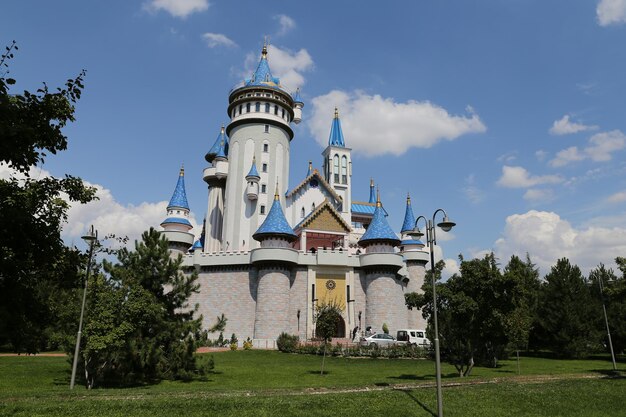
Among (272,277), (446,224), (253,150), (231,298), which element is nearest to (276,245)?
(272,277)

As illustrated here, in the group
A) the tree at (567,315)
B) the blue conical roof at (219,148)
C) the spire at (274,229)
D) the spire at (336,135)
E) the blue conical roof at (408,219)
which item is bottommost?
the tree at (567,315)

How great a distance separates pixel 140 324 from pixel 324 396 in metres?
8.41

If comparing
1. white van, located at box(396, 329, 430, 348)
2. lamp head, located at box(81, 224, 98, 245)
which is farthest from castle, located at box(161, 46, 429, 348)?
lamp head, located at box(81, 224, 98, 245)

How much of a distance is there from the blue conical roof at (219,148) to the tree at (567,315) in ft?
116

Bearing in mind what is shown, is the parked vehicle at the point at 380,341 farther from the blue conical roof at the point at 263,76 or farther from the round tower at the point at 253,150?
the blue conical roof at the point at 263,76

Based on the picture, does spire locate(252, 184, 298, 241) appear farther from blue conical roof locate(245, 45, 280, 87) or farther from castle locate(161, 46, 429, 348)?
blue conical roof locate(245, 45, 280, 87)

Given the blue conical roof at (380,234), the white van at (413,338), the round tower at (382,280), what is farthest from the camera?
the blue conical roof at (380,234)

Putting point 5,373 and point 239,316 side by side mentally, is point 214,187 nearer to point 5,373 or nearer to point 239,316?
point 239,316

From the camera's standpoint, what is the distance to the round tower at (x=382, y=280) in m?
38.8

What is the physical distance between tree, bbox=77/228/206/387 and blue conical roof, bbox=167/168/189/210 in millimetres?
24789

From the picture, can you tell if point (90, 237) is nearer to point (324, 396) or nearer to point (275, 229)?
point (324, 396)

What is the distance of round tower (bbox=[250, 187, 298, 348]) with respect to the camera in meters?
36.7

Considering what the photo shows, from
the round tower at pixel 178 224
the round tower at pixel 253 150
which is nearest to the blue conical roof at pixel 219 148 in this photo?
the round tower at pixel 253 150

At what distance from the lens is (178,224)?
4344 centimetres
